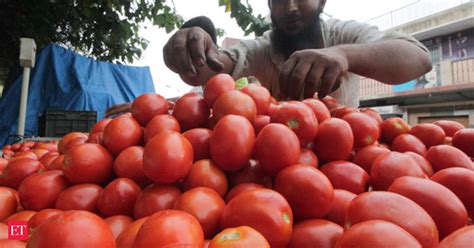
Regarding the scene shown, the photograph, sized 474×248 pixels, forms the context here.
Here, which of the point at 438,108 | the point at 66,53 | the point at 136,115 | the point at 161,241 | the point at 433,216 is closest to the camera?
the point at 161,241

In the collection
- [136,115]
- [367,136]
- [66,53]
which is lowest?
[367,136]

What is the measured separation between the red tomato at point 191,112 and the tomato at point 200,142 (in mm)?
141

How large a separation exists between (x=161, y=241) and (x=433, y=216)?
26.6 inches

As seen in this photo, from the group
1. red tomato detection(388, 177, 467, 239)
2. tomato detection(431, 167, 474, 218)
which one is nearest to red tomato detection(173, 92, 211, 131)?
red tomato detection(388, 177, 467, 239)

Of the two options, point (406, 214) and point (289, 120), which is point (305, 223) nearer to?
point (406, 214)

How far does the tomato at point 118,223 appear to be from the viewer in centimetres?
92

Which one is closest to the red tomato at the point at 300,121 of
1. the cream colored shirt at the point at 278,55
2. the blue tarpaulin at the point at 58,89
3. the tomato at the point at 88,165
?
the tomato at the point at 88,165

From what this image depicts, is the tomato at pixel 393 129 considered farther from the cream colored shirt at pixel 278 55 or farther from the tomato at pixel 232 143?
the cream colored shirt at pixel 278 55

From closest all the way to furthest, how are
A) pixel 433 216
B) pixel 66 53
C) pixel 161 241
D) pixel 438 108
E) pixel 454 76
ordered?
pixel 161 241 → pixel 433 216 → pixel 66 53 → pixel 438 108 → pixel 454 76

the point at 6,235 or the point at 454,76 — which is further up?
the point at 454,76

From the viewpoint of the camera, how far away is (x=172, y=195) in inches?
39.0

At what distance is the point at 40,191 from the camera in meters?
1.14

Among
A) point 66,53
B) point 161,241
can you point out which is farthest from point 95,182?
point 66,53

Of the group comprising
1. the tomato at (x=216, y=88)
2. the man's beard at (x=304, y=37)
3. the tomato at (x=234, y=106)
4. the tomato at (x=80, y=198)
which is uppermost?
the man's beard at (x=304, y=37)
